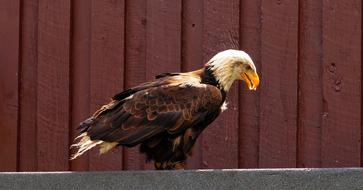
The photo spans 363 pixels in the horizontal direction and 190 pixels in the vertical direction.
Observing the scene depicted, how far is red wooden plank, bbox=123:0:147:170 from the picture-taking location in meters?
6.44

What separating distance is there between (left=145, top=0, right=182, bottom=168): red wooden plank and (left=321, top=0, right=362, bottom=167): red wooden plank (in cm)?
93

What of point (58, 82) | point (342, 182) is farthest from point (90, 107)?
point (342, 182)

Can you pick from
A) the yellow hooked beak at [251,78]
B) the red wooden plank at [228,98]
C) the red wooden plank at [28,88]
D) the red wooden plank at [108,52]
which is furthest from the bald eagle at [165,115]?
the red wooden plank at [28,88]

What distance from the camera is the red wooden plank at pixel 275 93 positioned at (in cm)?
639

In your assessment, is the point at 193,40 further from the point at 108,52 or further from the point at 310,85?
the point at 310,85

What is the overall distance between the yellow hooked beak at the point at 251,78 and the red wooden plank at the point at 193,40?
0.51m

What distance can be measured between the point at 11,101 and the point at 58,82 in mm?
322

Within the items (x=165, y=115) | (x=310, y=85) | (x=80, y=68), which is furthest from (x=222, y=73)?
(x=80, y=68)

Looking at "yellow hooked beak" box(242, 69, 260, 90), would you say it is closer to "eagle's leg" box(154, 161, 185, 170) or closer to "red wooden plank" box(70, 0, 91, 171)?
"eagle's leg" box(154, 161, 185, 170)

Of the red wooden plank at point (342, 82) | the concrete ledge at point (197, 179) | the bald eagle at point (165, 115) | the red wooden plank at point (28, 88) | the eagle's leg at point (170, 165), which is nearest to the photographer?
the concrete ledge at point (197, 179)

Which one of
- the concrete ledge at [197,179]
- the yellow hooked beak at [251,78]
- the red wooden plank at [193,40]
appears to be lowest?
the concrete ledge at [197,179]

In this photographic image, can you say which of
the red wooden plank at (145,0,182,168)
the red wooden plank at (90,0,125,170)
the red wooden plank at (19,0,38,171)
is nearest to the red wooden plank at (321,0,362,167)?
the red wooden plank at (145,0,182,168)

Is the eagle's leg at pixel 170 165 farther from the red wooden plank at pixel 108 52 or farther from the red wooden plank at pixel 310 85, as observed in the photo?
the red wooden plank at pixel 310 85

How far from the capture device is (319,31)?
6.42m
